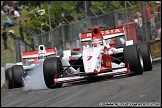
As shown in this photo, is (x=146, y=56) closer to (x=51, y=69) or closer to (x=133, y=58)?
(x=133, y=58)

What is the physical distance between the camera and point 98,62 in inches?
440

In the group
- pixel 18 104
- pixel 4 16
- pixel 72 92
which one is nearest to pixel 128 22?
pixel 72 92

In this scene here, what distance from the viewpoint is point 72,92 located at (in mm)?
9312

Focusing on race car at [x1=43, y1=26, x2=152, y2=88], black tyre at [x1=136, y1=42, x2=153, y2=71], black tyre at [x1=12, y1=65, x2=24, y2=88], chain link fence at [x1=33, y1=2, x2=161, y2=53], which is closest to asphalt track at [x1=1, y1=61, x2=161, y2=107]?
race car at [x1=43, y1=26, x2=152, y2=88]

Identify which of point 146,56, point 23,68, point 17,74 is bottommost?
point 17,74

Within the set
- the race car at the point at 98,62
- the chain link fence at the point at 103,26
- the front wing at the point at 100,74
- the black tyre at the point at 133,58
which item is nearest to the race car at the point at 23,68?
the race car at the point at 98,62

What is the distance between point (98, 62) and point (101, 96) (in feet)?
9.33

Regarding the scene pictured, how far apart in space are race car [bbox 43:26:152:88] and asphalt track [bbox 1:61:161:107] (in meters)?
0.61

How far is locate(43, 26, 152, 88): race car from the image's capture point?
10906 millimetres

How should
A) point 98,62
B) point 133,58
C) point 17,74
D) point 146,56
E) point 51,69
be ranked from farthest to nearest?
point 17,74 < point 146,56 < point 98,62 < point 133,58 < point 51,69

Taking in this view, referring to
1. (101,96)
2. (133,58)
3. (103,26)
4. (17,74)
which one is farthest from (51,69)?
(103,26)

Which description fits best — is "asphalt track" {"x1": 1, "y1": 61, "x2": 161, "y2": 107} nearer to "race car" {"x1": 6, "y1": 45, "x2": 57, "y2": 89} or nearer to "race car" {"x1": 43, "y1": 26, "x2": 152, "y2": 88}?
"race car" {"x1": 43, "y1": 26, "x2": 152, "y2": 88}

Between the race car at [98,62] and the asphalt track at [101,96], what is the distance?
0.61m

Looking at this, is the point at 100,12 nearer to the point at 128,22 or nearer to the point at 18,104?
the point at 128,22
